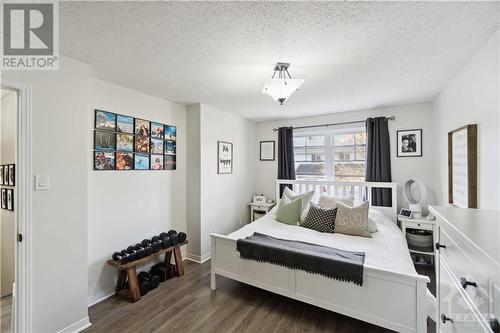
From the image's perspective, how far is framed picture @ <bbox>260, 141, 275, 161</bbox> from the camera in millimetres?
4711

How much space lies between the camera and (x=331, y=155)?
4148mm

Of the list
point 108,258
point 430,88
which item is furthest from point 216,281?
point 430,88

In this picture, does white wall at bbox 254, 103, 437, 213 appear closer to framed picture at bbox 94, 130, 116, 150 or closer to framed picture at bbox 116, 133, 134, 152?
framed picture at bbox 116, 133, 134, 152

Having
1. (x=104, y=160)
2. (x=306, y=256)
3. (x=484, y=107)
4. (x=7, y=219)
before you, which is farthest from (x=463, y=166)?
(x=7, y=219)

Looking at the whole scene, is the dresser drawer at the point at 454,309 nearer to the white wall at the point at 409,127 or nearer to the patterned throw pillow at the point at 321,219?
the patterned throw pillow at the point at 321,219

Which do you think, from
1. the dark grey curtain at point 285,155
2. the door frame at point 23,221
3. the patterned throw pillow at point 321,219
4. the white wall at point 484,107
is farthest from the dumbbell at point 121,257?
the white wall at point 484,107

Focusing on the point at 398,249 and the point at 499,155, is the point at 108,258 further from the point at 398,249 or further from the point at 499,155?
the point at 499,155

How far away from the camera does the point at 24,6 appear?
137 cm

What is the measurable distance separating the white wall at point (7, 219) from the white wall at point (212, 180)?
1.98m

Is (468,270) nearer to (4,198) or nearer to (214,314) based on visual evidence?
(214,314)

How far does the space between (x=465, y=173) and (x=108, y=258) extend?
372cm

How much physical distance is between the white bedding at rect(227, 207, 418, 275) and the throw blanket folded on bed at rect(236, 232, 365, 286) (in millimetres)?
138

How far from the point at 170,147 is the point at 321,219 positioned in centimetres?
237

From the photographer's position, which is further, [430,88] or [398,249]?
Result: [430,88]
